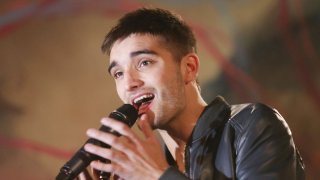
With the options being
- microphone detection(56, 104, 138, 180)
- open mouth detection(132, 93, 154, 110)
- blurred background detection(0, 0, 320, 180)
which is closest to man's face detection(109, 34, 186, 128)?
open mouth detection(132, 93, 154, 110)

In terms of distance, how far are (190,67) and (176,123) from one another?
0.75 feet

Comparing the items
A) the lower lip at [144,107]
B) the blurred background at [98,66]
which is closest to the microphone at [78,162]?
the lower lip at [144,107]

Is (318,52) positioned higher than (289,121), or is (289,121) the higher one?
(318,52)

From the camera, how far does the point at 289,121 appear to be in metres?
2.97

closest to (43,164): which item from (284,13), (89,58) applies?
(89,58)

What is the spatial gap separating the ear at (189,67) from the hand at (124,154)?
498mm

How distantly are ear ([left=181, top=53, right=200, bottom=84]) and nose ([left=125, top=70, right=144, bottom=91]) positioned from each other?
0.20 meters

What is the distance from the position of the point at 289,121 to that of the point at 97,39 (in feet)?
4.65

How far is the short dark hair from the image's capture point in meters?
1.46

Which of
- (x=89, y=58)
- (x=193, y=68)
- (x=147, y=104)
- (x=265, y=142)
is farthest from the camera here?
(x=89, y=58)

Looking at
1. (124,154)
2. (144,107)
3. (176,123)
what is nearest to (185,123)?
(176,123)

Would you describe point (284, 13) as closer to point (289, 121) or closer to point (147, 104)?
point (289, 121)

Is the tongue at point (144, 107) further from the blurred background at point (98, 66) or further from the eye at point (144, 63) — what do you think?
the blurred background at point (98, 66)

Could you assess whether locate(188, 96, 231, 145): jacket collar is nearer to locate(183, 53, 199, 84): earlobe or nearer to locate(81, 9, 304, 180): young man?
locate(81, 9, 304, 180): young man
